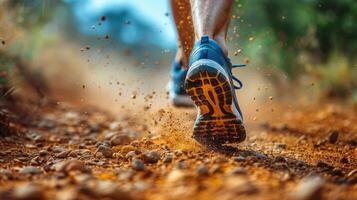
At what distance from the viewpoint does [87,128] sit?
12.8 feet

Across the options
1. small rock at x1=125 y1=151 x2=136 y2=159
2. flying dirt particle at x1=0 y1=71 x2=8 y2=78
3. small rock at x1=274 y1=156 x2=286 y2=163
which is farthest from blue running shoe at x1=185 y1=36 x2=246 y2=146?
flying dirt particle at x1=0 y1=71 x2=8 y2=78

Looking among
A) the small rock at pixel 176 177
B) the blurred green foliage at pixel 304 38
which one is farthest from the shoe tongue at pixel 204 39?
the blurred green foliage at pixel 304 38

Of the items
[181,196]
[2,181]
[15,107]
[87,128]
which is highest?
[15,107]

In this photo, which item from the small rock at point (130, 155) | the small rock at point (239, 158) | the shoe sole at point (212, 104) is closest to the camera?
the small rock at point (239, 158)

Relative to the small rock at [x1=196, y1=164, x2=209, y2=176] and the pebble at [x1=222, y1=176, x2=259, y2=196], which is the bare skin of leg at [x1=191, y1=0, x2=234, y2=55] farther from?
the pebble at [x1=222, y1=176, x2=259, y2=196]

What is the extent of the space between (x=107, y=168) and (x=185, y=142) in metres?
0.61

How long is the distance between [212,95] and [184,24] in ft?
2.27

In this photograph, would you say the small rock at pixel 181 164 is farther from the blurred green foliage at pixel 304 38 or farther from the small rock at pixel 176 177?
the blurred green foliage at pixel 304 38

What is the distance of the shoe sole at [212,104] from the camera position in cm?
214

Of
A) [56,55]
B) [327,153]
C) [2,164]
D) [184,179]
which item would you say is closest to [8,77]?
[2,164]

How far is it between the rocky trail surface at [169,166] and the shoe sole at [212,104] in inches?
2.5

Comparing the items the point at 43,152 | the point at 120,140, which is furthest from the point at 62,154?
the point at 120,140

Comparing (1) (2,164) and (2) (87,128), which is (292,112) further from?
(1) (2,164)

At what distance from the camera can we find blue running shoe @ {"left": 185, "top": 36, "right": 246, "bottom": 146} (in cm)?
215
